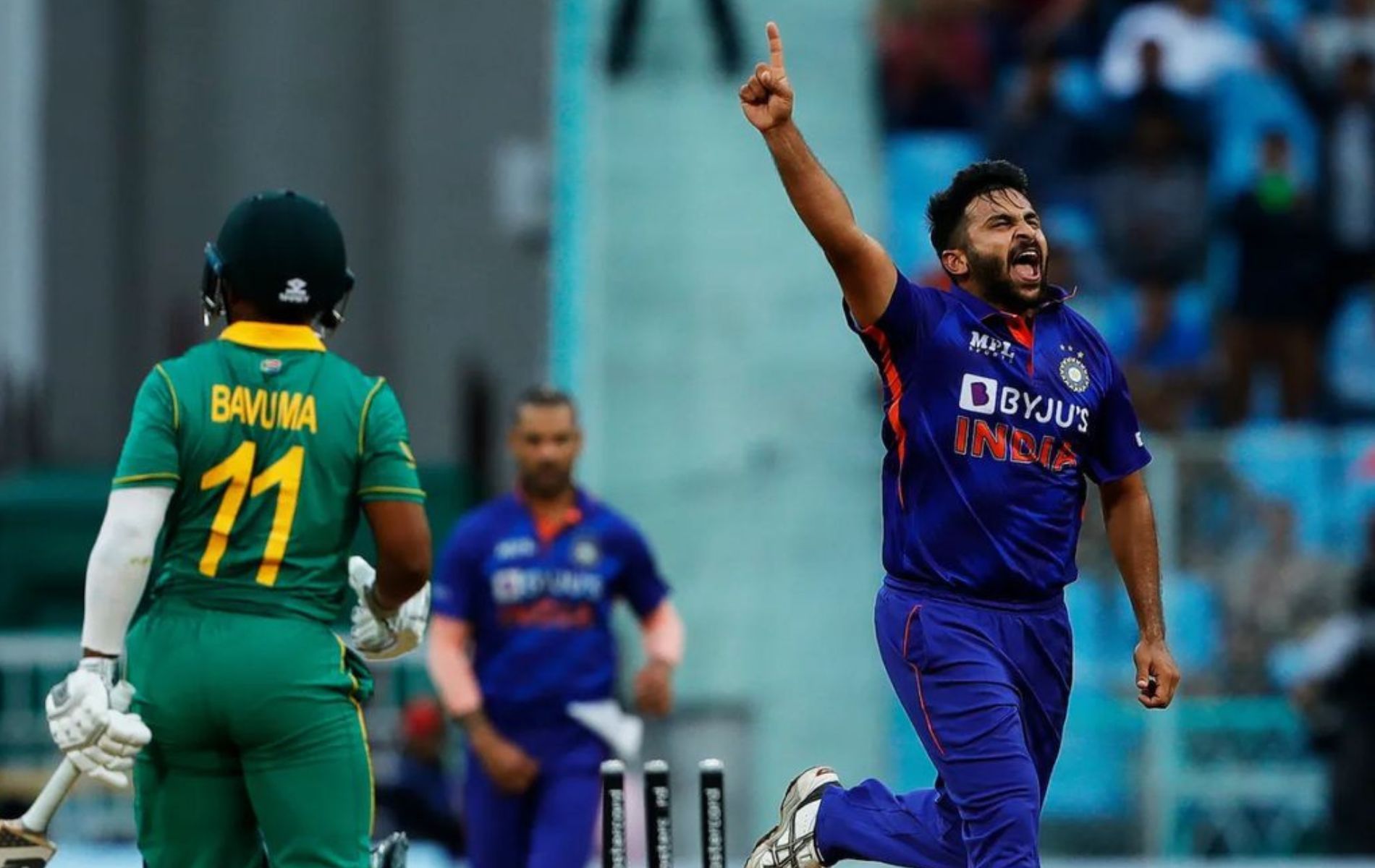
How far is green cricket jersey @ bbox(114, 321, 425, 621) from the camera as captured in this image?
5.55 m

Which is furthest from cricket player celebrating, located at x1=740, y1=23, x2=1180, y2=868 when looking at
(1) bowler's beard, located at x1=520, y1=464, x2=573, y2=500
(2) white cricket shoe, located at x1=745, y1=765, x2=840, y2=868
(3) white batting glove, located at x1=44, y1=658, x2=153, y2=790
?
(1) bowler's beard, located at x1=520, y1=464, x2=573, y2=500

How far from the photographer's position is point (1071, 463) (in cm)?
626

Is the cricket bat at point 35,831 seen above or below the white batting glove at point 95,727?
below

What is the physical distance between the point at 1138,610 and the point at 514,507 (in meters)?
2.74

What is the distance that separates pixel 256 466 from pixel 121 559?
1.23 feet

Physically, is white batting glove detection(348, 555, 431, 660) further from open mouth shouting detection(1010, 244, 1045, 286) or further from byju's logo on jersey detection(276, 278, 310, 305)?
open mouth shouting detection(1010, 244, 1045, 286)

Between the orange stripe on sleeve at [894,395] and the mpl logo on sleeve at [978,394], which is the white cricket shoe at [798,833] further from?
the mpl logo on sleeve at [978,394]

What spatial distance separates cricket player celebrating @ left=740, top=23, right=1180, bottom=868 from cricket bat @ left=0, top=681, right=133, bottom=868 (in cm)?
207

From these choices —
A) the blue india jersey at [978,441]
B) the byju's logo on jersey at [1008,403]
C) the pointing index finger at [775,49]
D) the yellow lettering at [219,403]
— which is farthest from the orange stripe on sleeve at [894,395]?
the yellow lettering at [219,403]

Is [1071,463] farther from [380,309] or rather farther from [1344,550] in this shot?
[380,309]

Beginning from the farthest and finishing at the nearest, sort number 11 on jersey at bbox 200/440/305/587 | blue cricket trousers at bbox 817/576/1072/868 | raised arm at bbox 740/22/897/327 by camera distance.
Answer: blue cricket trousers at bbox 817/576/1072/868
raised arm at bbox 740/22/897/327
number 11 on jersey at bbox 200/440/305/587

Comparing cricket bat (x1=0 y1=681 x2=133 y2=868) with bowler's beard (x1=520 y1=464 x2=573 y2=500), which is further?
bowler's beard (x1=520 y1=464 x2=573 y2=500)

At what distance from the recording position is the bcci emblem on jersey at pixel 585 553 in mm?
8328

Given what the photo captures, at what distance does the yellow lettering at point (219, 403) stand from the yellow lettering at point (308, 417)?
0.57 feet
